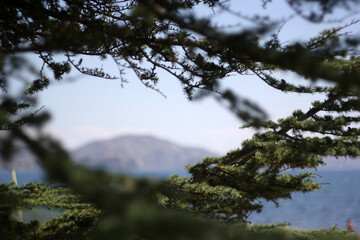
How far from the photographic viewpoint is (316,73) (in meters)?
1.83

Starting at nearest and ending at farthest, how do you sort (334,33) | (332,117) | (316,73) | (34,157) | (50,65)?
(34,157) → (316,73) → (334,33) → (50,65) → (332,117)

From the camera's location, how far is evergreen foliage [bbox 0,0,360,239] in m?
1.34

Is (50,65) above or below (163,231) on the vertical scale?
above

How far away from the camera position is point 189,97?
4.20 m

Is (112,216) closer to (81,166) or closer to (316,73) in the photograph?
(81,166)

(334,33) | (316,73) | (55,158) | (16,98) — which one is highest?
(16,98)

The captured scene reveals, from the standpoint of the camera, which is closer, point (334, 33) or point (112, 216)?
point (112, 216)

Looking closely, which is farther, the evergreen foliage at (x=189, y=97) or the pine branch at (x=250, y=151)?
the pine branch at (x=250, y=151)

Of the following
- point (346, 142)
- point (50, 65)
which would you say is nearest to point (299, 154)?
point (346, 142)

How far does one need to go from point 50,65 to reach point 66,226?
2192 millimetres

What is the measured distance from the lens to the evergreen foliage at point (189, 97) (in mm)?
1342

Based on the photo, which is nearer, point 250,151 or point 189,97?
point 189,97

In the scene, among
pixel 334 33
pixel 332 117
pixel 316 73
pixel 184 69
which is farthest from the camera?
pixel 332 117

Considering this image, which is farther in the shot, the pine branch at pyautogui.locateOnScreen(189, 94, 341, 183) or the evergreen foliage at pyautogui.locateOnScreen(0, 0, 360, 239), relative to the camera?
the pine branch at pyautogui.locateOnScreen(189, 94, 341, 183)
